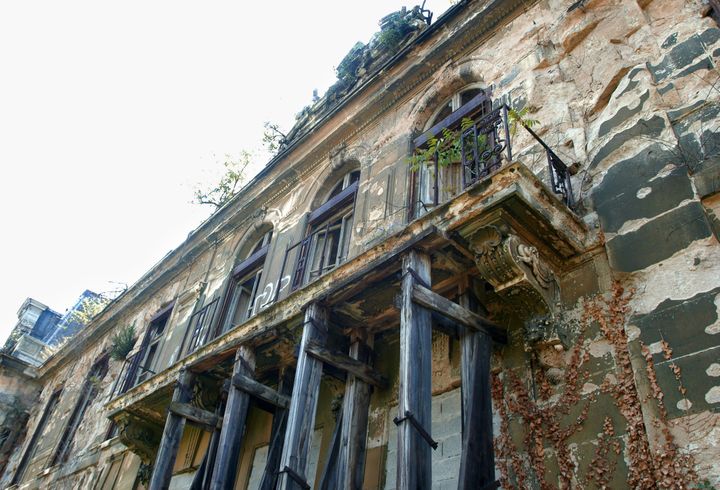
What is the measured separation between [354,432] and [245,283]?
18.9ft

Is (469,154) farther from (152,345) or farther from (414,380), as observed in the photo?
(152,345)

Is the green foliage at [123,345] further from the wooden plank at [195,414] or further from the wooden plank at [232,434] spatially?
the wooden plank at [232,434]

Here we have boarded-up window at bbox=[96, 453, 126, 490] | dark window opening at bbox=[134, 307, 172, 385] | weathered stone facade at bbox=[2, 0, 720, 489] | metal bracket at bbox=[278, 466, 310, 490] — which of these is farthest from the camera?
dark window opening at bbox=[134, 307, 172, 385]

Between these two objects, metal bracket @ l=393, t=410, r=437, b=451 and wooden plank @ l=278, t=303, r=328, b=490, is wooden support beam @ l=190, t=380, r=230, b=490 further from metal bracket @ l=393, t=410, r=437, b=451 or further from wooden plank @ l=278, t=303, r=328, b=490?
metal bracket @ l=393, t=410, r=437, b=451

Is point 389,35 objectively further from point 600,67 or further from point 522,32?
point 600,67

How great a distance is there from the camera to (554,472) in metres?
3.86

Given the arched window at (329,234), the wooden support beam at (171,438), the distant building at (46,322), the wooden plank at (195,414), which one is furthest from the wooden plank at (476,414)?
the distant building at (46,322)

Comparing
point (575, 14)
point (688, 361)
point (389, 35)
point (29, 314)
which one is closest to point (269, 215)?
point (389, 35)

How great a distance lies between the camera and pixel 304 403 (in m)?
4.84

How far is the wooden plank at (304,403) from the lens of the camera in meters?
4.54

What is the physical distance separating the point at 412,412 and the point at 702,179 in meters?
2.83

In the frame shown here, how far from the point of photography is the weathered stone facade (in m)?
3.80

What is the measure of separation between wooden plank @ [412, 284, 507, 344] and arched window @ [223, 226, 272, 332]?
5.62m

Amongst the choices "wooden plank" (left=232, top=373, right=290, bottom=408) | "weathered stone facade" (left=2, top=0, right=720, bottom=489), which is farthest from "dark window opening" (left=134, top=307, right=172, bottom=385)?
"wooden plank" (left=232, top=373, right=290, bottom=408)
